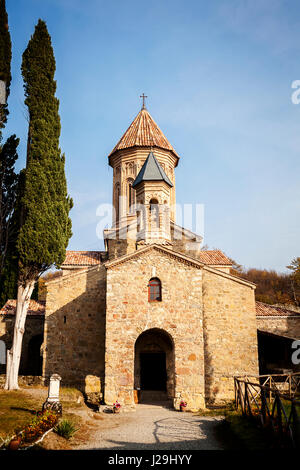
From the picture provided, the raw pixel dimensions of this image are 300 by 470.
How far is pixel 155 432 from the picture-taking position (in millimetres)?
10062

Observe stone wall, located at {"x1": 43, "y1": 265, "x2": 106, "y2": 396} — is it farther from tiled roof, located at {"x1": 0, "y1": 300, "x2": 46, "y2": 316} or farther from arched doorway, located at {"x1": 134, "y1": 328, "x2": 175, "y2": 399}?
tiled roof, located at {"x1": 0, "y1": 300, "x2": 46, "y2": 316}

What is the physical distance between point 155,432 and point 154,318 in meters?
5.22

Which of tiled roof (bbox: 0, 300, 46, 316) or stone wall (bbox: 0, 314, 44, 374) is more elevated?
tiled roof (bbox: 0, 300, 46, 316)

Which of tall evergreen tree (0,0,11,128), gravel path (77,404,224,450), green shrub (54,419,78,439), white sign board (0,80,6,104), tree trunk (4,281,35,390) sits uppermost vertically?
tall evergreen tree (0,0,11,128)

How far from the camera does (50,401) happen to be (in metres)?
11.0

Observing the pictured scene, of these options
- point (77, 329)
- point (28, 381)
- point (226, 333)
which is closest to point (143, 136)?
point (77, 329)

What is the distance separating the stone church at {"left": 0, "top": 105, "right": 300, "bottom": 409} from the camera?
1444cm

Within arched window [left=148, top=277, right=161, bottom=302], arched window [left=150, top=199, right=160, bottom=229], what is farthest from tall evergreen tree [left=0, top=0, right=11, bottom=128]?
arched window [left=148, top=277, right=161, bottom=302]

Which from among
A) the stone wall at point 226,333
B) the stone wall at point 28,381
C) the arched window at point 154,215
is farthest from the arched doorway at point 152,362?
the arched window at point 154,215

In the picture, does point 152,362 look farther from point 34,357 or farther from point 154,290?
point 34,357

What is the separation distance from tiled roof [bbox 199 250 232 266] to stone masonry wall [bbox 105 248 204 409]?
8.32 metres

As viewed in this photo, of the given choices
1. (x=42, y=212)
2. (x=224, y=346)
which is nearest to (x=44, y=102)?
(x=42, y=212)

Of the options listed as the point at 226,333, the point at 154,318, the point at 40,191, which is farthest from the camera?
the point at 226,333

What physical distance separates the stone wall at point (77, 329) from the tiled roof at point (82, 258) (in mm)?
4115
